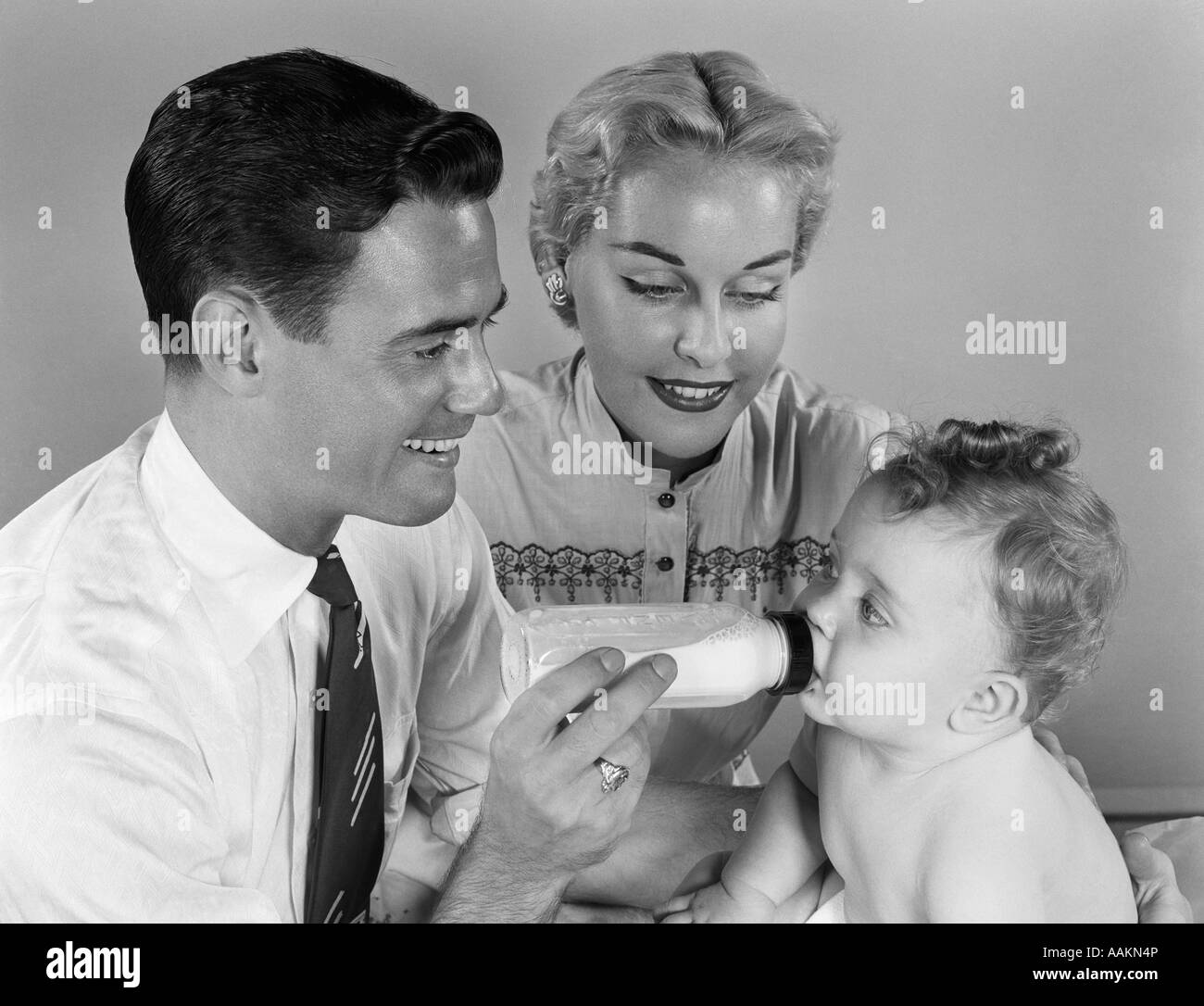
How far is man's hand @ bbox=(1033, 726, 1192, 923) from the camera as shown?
4.13ft

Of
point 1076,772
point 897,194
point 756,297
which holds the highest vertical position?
point 897,194

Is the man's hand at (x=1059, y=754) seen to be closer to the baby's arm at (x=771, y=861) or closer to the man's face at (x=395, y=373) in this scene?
the baby's arm at (x=771, y=861)

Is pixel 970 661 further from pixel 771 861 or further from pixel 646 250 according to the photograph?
pixel 646 250

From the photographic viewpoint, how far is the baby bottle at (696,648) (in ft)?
3.77

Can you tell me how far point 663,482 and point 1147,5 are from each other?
74 centimetres

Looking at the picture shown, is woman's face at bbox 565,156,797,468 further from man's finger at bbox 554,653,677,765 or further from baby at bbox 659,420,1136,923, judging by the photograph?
man's finger at bbox 554,653,677,765

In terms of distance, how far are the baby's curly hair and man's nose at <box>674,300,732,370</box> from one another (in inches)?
A: 9.4

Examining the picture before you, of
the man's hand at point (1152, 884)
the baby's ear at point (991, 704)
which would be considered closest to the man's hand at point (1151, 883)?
the man's hand at point (1152, 884)

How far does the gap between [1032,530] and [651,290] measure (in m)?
0.46

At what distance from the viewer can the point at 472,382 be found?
1172mm

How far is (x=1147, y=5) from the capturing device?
1339 millimetres

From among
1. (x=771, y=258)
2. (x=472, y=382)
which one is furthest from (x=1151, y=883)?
(x=472, y=382)

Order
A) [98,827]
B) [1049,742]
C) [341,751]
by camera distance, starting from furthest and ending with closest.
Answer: [1049,742] < [341,751] < [98,827]

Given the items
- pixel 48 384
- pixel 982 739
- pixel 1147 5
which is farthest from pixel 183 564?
pixel 1147 5
